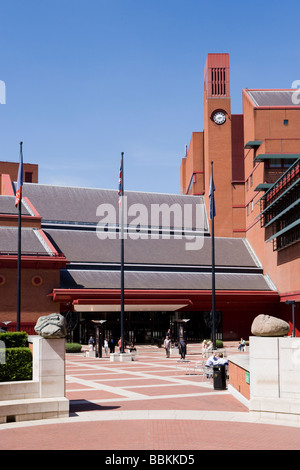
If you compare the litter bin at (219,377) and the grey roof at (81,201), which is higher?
the grey roof at (81,201)

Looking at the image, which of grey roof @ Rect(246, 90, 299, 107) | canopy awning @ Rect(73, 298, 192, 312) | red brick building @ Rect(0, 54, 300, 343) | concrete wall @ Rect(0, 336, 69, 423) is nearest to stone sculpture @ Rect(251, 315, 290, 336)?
concrete wall @ Rect(0, 336, 69, 423)

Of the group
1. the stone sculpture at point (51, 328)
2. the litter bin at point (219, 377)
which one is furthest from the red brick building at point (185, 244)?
the stone sculpture at point (51, 328)

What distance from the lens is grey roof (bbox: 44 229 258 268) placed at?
193 ft

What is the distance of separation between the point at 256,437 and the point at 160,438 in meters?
2.11

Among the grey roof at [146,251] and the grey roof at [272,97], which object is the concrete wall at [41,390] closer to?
the grey roof at [146,251]

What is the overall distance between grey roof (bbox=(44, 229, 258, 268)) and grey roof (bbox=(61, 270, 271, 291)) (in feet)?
5.99

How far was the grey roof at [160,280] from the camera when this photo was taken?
54.2 metres

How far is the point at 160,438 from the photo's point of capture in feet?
40.3

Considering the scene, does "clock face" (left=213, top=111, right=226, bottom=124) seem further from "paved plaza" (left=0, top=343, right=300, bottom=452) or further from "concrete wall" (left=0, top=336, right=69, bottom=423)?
"concrete wall" (left=0, top=336, right=69, bottom=423)

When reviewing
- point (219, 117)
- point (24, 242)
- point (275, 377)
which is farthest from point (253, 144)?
point (275, 377)

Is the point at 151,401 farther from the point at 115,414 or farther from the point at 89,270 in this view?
the point at 89,270

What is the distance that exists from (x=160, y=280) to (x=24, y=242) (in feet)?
45.0

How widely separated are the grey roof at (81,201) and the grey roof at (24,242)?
8025mm
